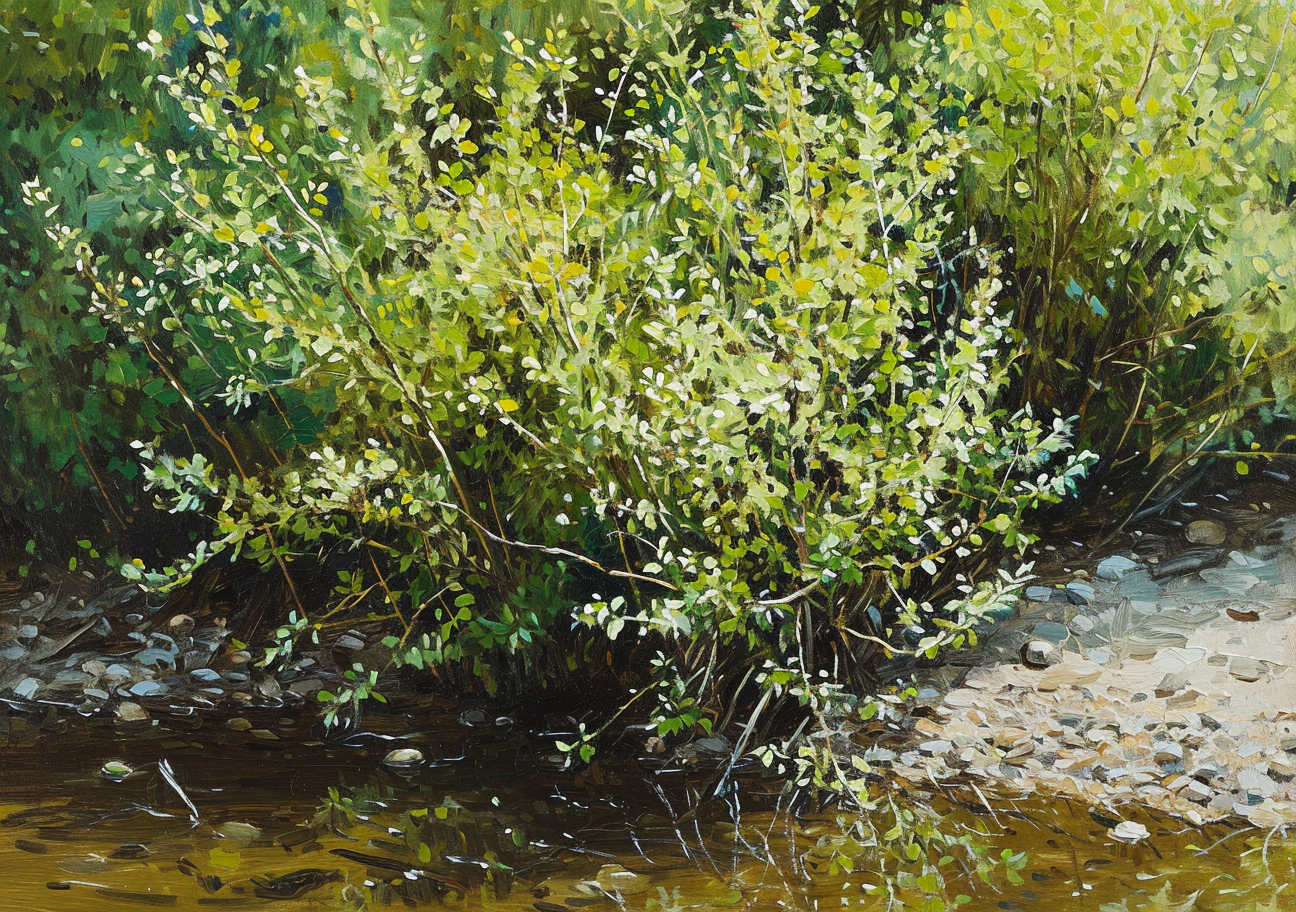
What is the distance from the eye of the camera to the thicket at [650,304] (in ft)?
14.6

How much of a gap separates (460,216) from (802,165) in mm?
1166

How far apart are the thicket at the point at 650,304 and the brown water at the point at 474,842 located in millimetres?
361

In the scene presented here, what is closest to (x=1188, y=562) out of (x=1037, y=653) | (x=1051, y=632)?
(x=1051, y=632)

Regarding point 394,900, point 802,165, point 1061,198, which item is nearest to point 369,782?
point 394,900

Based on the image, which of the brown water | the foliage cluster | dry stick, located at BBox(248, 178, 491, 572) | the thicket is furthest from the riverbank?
dry stick, located at BBox(248, 178, 491, 572)

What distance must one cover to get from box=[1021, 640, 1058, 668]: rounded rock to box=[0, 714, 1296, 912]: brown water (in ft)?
3.87

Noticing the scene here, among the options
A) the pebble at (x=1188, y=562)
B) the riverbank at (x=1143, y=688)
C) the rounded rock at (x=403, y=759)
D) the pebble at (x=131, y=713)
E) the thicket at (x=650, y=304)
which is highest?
the thicket at (x=650, y=304)

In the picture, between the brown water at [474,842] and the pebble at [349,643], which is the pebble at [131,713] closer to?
the brown water at [474,842]

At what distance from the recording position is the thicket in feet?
14.6

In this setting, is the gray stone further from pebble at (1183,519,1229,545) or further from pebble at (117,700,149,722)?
pebble at (1183,519,1229,545)

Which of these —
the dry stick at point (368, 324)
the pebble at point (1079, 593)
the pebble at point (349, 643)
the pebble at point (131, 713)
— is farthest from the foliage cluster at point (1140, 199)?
the pebble at point (131, 713)

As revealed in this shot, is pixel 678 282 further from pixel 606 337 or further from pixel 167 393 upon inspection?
pixel 167 393

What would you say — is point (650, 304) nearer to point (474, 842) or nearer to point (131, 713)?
point (474, 842)

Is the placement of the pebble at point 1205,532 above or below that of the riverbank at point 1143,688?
above
